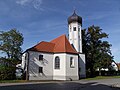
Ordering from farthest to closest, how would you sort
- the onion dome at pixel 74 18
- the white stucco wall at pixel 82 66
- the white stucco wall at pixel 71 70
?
the onion dome at pixel 74 18 < the white stucco wall at pixel 82 66 < the white stucco wall at pixel 71 70

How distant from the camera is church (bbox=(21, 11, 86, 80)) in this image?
3647 centimetres

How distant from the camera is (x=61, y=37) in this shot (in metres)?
43.2

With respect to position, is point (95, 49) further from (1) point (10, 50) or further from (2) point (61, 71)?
(1) point (10, 50)

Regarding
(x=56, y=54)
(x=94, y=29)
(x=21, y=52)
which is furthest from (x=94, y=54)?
(x=21, y=52)

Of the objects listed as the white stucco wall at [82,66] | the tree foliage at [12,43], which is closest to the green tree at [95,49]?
the white stucco wall at [82,66]

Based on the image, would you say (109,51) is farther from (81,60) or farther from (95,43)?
(81,60)

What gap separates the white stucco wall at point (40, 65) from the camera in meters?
36.1

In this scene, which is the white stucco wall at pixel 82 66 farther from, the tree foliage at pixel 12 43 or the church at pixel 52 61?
the tree foliage at pixel 12 43

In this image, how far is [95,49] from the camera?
2082 inches

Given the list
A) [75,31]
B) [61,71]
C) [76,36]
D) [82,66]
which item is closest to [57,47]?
[61,71]

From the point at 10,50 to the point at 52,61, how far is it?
9378 mm

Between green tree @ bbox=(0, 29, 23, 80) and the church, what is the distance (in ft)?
7.73

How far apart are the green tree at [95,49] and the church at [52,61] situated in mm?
10153

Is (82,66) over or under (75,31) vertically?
under
